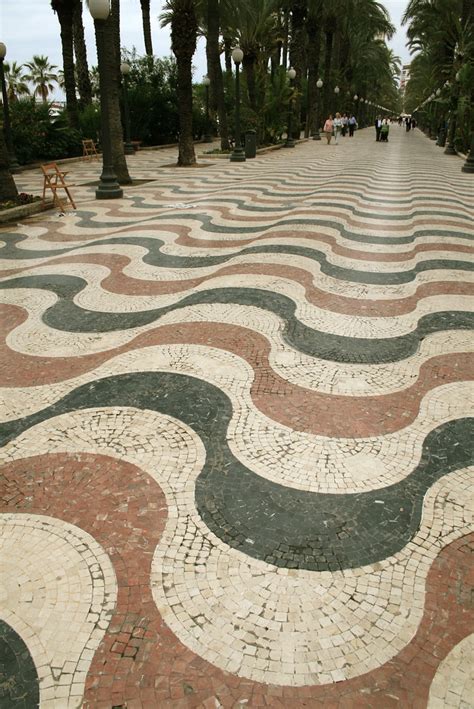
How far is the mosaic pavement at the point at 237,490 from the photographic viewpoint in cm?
177

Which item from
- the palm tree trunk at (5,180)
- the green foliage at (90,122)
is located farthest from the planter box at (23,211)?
the green foliage at (90,122)

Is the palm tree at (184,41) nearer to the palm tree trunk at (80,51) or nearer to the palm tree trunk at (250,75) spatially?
the palm tree trunk at (250,75)

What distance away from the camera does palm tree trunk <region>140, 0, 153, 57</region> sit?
102 ft

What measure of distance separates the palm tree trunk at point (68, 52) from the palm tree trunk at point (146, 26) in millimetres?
10857

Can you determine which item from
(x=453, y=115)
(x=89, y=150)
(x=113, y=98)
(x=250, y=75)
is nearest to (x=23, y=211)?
(x=113, y=98)

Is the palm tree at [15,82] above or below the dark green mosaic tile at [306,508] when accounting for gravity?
above

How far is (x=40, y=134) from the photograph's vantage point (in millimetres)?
19484

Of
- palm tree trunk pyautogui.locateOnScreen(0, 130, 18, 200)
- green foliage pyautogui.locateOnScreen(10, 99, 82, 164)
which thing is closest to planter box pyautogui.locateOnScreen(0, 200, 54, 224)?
palm tree trunk pyautogui.locateOnScreen(0, 130, 18, 200)

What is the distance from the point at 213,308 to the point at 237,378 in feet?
4.80

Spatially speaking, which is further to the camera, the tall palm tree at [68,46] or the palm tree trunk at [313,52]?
the palm tree trunk at [313,52]

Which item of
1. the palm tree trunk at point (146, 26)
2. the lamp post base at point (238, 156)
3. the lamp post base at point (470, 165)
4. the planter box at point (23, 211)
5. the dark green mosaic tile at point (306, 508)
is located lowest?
the dark green mosaic tile at point (306, 508)

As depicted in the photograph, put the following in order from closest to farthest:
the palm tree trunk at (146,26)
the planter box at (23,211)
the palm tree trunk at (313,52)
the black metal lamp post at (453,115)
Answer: the planter box at (23,211) → the black metal lamp post at (453,115) → the palm tree trunk at (146,26) → the palm tree trunk at (313,52)

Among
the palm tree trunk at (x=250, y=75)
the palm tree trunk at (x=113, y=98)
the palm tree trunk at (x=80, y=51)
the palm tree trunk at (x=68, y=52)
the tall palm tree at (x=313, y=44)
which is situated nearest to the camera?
the palm tree trunk at (x=113, y=98)

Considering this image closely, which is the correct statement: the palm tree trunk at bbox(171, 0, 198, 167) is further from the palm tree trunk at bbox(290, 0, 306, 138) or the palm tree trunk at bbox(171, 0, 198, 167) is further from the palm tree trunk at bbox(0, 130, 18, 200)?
the palm tree trunk at bbox(290, 0, 306, 138)
